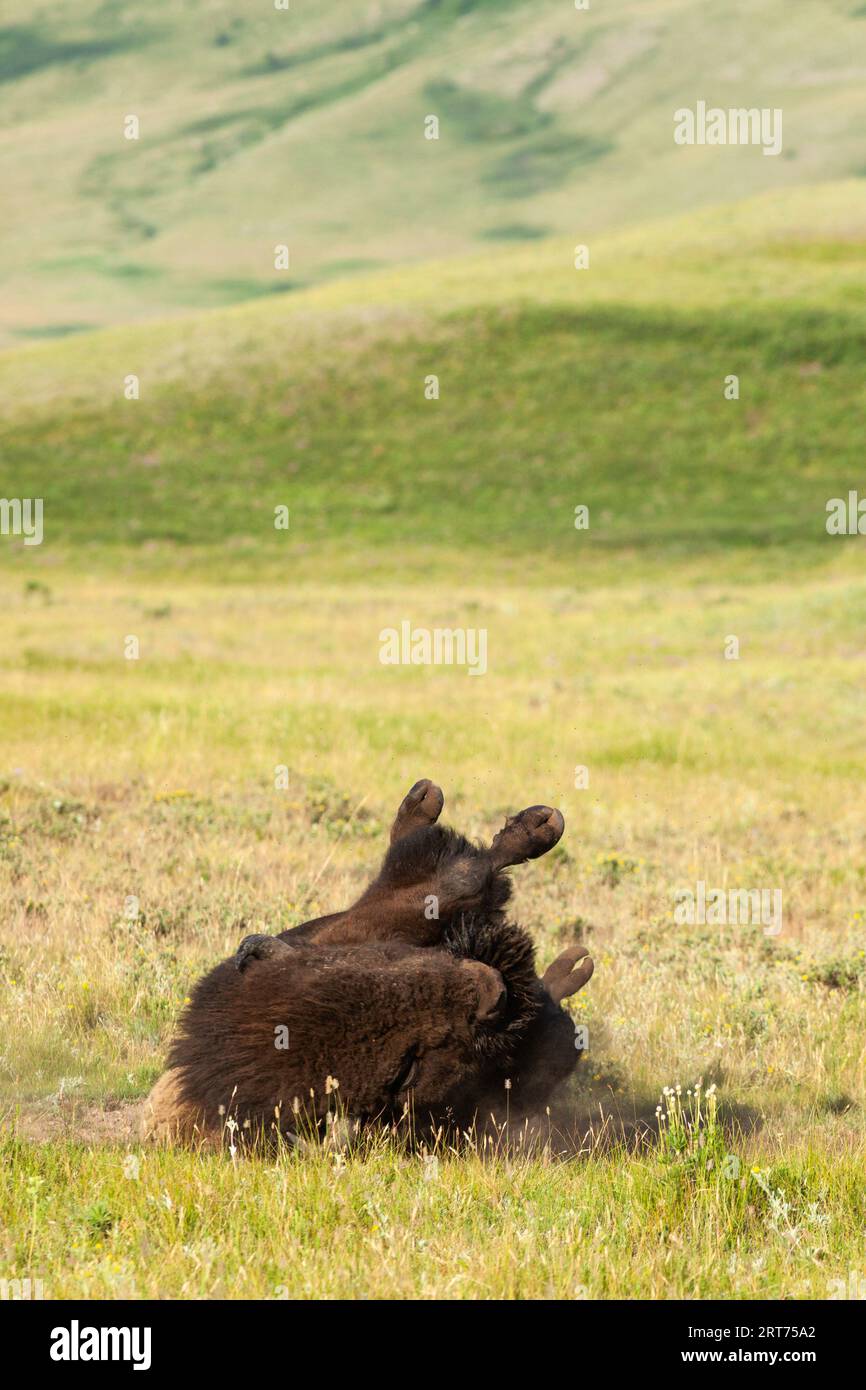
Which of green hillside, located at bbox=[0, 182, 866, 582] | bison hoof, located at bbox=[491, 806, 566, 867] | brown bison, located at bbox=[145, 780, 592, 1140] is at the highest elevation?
green hillside, located at bbox=[0, 182, 866, 582]

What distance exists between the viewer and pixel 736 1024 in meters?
6.58

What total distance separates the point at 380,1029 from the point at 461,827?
5996 mm

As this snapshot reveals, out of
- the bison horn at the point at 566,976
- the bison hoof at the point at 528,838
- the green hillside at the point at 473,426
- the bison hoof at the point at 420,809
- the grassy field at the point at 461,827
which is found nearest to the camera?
the grassy field at the point at 461,827

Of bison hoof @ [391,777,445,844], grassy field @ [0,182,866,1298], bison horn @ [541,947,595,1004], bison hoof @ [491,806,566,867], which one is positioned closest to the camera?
grassy field @ [0,182,866,1298]

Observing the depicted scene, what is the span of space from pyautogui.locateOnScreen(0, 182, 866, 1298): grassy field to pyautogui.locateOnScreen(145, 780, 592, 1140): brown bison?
23cm

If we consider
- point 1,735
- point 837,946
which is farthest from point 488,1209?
point 1,735

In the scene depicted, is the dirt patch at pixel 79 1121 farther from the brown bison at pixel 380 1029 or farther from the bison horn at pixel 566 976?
the bison horn at pixel 566 976

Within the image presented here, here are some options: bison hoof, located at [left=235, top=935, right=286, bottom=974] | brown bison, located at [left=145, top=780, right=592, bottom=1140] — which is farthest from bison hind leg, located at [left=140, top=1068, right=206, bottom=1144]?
bison hoof, located at [left=235, top=935, right=286, bottom=974]

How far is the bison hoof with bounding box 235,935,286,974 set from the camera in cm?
500

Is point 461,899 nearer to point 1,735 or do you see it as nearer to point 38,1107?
point 38,1107

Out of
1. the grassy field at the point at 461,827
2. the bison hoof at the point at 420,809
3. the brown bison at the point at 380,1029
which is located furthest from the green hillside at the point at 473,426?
the brown bison at the point at 380,1029

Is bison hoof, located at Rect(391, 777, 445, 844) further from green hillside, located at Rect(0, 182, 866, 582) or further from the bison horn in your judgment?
green hillside, located at Rect(0, 182, 866, 582)

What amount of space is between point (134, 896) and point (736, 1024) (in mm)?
3518

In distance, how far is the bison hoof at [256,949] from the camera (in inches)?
197
